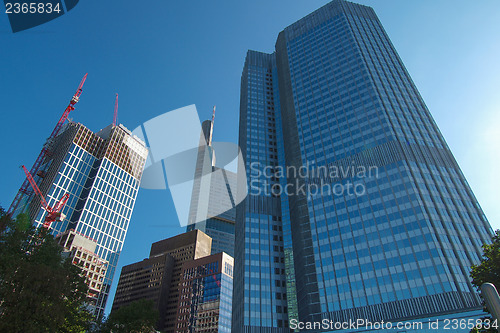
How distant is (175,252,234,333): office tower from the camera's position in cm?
14400

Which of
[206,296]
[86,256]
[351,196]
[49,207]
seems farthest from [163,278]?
[351,196]

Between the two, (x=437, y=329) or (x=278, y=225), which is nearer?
(x=437, y=329)

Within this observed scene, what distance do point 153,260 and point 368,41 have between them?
16360cm

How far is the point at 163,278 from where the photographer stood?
178 meters

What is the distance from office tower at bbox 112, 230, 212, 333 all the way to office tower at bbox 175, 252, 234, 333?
417 inches

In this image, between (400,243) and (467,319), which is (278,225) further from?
(467,319)

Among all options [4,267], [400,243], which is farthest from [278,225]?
[4,267]

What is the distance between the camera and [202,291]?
155m

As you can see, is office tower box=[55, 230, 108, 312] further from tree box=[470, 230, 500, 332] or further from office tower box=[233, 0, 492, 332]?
tree box=[470, 230, 500, 332]

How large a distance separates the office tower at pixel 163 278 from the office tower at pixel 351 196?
87.3 meters

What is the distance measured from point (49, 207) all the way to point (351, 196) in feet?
404

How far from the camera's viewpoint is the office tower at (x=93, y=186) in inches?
5551

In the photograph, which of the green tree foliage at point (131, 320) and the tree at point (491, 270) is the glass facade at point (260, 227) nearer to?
the green tree foliage at point (131, 320)

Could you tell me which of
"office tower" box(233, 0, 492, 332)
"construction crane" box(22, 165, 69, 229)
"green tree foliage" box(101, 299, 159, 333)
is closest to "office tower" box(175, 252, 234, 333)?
"office tower" box(233, 0, 492, 332)
